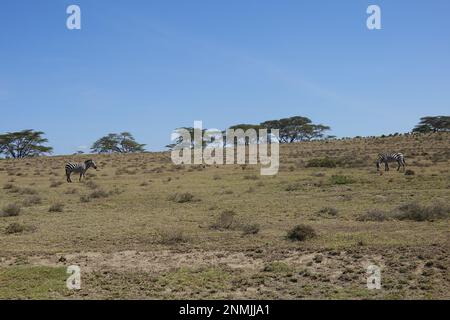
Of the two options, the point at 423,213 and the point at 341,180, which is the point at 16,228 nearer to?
the point at 423,213

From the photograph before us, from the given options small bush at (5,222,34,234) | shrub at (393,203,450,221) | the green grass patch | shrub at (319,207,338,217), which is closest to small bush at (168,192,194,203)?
shrub at (319,207,338,217)

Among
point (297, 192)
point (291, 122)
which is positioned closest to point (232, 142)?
point (291, 122)

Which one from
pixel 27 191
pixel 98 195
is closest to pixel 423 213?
pixel 98 195

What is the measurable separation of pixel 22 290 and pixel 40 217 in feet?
28.1

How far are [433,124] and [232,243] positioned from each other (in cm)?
6794

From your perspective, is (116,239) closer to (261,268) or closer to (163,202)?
(261,268)

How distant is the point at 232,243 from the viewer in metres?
12.8

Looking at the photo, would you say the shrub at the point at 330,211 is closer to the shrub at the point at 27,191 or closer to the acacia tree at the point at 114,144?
the shrub at the point at 27,191

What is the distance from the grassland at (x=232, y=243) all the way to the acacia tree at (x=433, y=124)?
50.5 m

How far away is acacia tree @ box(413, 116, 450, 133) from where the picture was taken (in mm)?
71562

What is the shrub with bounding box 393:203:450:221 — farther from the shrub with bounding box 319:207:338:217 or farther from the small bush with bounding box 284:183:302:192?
the small bush with bounding box 284:183:302:192

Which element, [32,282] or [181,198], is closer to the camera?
[32,282]

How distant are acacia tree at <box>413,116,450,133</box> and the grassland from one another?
50.5m
